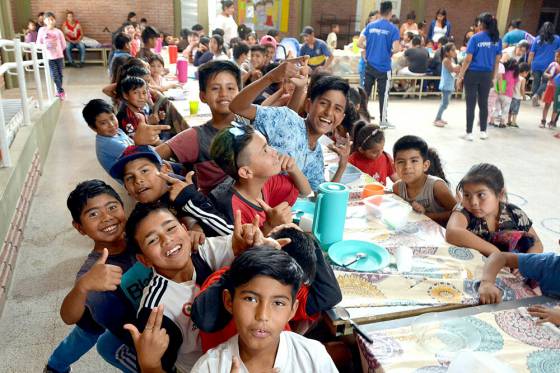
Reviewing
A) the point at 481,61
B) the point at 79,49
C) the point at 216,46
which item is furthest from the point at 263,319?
the point at 79,49

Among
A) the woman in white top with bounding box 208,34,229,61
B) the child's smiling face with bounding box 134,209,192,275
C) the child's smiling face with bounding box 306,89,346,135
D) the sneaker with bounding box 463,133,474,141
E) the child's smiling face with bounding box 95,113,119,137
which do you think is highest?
the woman in white top with bounding box 208,34,229,61

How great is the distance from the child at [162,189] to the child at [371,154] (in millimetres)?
1434

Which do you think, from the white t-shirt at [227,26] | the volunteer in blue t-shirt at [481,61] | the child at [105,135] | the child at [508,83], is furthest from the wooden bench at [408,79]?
the child at [105,135]

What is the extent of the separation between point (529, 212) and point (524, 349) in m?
3.32

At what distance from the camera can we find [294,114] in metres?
2.37

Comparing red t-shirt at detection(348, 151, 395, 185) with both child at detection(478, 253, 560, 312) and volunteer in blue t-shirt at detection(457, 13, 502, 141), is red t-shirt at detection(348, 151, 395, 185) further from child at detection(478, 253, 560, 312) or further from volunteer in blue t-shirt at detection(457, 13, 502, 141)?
volunteer in blue t-shirt at detection(457, 13, 502, 141)

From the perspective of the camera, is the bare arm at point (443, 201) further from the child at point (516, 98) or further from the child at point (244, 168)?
the child at point (516, 98)

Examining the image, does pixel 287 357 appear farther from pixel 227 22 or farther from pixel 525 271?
pixel 227 22

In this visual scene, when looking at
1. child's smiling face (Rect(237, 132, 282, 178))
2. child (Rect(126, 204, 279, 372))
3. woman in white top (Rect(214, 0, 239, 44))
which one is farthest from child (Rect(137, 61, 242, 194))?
woman in white top (Rect(214, 0, 239, 44))

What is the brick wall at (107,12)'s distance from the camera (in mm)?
11594

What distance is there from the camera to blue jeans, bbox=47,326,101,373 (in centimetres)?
189

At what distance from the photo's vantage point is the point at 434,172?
9.45 feet

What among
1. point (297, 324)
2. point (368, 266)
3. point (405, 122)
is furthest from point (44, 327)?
point (405, 122)

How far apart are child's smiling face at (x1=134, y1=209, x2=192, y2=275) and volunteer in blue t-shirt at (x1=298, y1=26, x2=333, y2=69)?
6.87m
